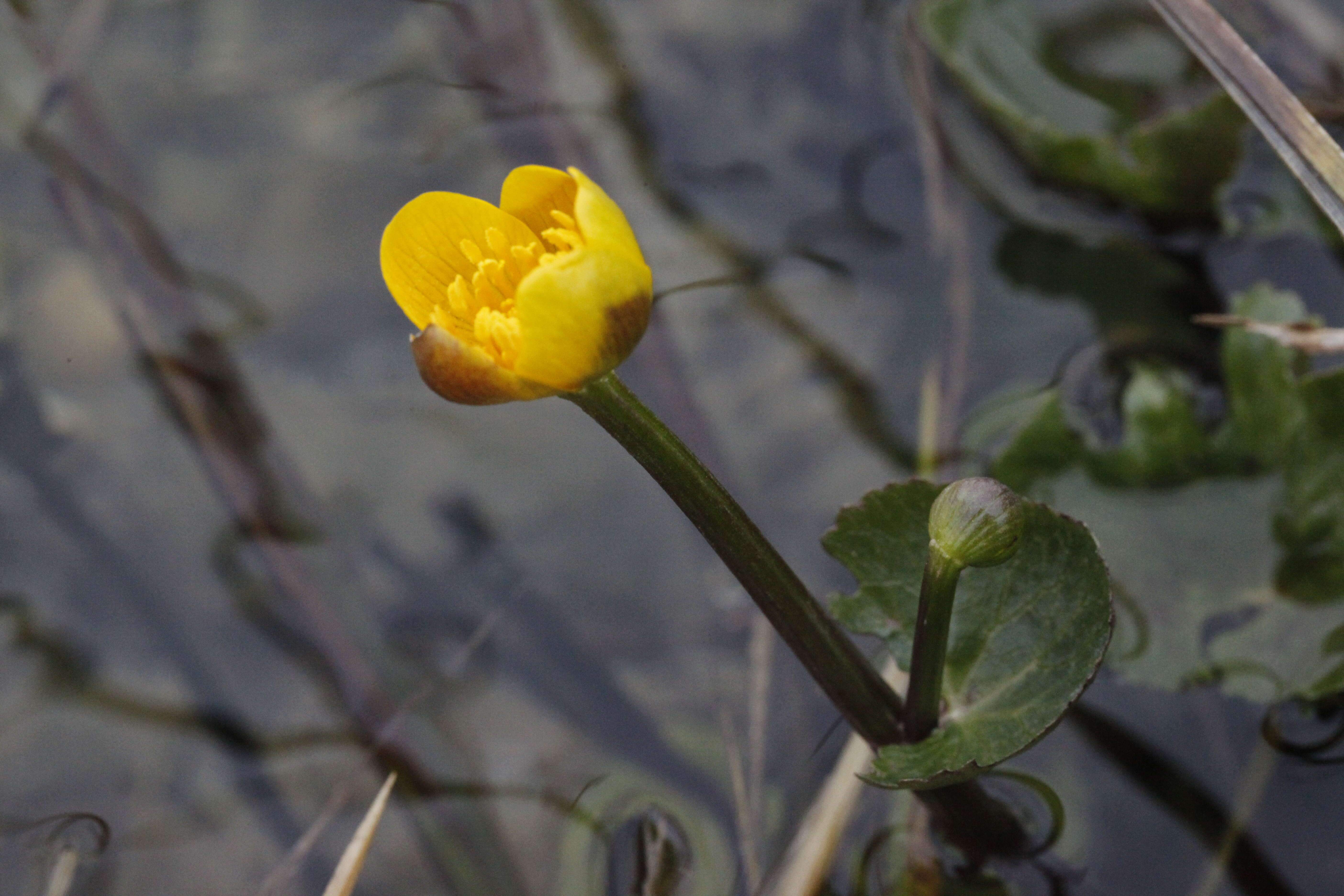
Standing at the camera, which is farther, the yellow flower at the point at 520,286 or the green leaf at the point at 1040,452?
the green leaf at the point at 1040,452

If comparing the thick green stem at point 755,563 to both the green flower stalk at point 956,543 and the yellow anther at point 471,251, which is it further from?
the yellow anther at point 471,251

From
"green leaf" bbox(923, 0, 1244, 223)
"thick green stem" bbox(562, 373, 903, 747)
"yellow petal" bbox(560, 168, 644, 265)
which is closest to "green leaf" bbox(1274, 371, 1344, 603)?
"green leaf" bbox(923, 0, 1244, 223)

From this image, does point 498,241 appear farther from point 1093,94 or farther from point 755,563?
point 1093,94

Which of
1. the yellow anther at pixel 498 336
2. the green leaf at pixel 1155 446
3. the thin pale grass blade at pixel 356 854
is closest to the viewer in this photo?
the yellow anther at pixel 498 336

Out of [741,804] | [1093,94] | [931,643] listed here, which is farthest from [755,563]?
[1093,94]

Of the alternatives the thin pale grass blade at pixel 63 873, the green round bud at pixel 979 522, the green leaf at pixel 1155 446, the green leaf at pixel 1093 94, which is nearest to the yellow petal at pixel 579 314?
the green round bud at pixel 979 522

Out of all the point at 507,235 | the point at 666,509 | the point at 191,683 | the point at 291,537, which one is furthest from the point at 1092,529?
the point at 191,683

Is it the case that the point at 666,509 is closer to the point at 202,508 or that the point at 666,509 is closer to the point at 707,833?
the point at 707,833
